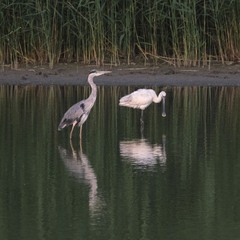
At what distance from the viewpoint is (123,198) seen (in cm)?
930

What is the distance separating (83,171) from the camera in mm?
→ 10578

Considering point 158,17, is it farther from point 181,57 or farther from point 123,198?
point 123,198

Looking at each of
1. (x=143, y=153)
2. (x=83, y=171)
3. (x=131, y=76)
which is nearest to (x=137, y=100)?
(x=143, y=153)

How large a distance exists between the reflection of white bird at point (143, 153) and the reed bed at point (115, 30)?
304 inches

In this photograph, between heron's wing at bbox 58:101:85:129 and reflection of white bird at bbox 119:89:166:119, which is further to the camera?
reflection of white bird at bbox 119:89:166:119

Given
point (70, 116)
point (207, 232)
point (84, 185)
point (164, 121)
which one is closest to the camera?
point (207, 232)

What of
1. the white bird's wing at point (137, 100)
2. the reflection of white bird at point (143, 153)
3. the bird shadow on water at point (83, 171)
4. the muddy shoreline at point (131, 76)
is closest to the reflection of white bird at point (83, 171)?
the bird shadow on water at point (83, 171)

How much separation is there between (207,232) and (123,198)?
1.37m

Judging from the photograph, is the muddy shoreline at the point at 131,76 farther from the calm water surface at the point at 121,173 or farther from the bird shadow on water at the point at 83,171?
the bird shadow on water at the point at 83,171

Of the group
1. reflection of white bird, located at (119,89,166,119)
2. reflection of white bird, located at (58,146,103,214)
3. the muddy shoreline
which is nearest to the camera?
reflection of white bird, located at (58,146,103,214)

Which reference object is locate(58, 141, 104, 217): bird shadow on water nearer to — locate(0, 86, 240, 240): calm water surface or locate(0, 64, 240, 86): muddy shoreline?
locate(0, 86, 240, 240): calm water surface

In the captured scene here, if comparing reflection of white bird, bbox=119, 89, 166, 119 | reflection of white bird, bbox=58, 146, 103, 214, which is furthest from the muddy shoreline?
reflection of white bird, bbox=58, 146, 103, 214

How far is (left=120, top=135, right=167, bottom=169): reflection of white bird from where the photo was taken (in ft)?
36.4

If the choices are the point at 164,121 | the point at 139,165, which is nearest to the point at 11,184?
the point at 139,165
